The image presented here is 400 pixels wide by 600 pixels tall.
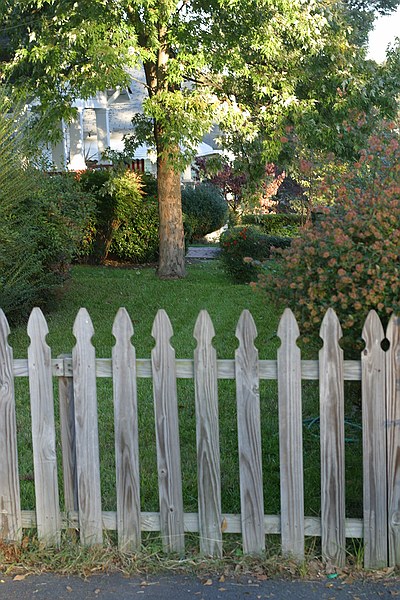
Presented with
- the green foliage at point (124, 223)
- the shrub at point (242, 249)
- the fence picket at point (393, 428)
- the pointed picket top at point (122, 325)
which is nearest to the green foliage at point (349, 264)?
the fence picket at point (393, 428)

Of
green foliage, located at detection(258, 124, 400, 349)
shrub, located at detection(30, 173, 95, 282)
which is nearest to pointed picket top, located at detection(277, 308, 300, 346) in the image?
green foliage, located at detection(258, 124, 400, 349)

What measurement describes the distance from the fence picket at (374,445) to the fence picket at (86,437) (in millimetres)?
1283

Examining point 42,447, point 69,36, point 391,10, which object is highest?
point 391,10

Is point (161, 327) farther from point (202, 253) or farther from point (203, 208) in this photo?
point (203, 208)

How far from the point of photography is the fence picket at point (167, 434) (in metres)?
3.85

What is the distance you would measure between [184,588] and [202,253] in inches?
708

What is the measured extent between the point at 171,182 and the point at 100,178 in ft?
8.53

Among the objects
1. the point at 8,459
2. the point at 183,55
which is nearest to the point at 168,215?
the point at 183,55

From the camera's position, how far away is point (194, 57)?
42.5ft

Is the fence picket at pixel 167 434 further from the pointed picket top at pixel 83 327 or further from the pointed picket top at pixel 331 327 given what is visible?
the pointed picket top at pixel 331 327

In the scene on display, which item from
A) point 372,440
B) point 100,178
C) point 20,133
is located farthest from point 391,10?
point 372,440

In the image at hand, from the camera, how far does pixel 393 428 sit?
3789mm

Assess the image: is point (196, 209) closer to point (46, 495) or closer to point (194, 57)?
point (194, 57)

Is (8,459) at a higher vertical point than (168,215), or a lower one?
lower
